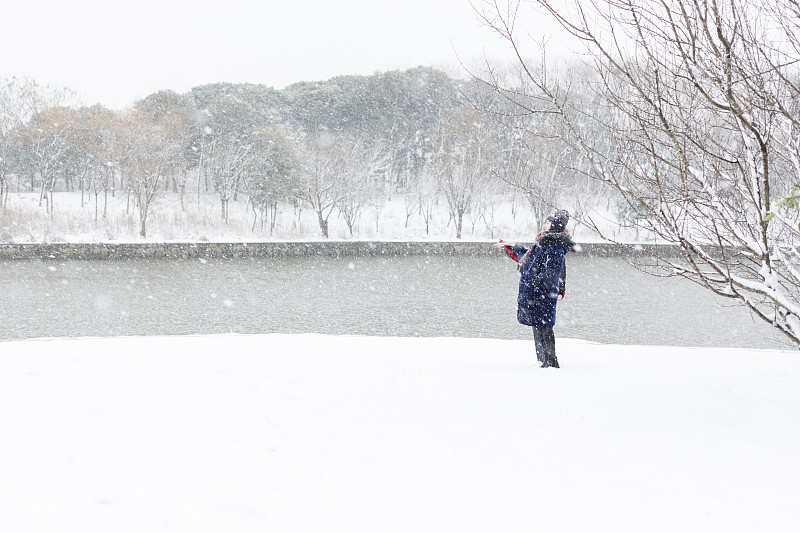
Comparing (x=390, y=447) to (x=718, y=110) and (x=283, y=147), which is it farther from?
(x=283, y=147)

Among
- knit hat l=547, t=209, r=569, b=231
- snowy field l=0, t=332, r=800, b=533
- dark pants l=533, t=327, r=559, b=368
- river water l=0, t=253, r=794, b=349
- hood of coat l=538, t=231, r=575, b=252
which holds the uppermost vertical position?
knit hat l=547, t=209, r=569, b=231

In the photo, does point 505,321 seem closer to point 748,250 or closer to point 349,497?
point 748,250

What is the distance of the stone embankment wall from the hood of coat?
54.7ft

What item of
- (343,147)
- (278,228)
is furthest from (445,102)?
(278,228)

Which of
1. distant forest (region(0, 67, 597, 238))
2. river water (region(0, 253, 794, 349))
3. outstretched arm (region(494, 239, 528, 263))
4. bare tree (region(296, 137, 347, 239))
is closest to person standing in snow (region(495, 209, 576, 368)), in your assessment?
outstretched arm (region(494, 239, 528, 263))

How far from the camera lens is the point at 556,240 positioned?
520 cm

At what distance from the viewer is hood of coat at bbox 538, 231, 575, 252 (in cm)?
514

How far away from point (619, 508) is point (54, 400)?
3801 millimetres

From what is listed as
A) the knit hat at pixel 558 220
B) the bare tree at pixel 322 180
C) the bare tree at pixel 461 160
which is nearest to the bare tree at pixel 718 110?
the knit hat at pixel 558 220

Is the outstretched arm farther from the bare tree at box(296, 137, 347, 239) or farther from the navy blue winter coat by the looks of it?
the bare tree at box(296, 137, 347, 239)

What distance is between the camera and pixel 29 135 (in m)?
35.0

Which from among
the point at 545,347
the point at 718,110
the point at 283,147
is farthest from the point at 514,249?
the point at 283,147

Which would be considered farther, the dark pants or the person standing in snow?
the dark pants

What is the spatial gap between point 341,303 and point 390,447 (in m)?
11.7
